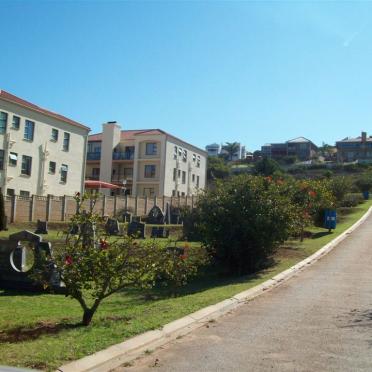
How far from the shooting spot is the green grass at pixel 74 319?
19.9ft

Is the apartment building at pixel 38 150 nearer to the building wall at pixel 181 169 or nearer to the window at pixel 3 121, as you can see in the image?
the window at pixel 3 121

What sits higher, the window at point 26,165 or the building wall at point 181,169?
the building wall at point 181,169

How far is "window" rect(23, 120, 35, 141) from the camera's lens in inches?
1759

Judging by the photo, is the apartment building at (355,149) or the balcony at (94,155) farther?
the apartment building at (355,149)

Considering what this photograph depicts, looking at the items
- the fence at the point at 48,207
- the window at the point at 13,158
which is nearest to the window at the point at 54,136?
the window at the point at 13,158

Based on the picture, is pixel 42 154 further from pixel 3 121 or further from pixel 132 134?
pixel 132 134

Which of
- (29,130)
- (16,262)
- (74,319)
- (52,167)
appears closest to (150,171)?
(52,167)

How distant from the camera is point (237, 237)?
1465 cm

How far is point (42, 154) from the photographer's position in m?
46.4

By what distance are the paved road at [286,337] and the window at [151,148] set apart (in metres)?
56.0

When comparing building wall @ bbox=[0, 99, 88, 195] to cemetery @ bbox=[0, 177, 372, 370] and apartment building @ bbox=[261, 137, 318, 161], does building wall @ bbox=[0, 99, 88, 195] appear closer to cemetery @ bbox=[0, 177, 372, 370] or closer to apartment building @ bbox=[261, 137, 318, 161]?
cemetery @ bbox=[0, 177, 372, 370]

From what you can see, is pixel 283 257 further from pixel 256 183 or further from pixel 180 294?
pixel 180 294

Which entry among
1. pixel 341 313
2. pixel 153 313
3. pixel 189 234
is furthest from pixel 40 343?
pixel 189 234

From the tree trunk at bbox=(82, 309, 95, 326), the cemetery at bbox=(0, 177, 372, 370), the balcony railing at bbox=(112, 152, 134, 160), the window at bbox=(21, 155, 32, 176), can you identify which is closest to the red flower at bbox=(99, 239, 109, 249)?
the cemetery at bbox=(0, 177, 372, 370)
